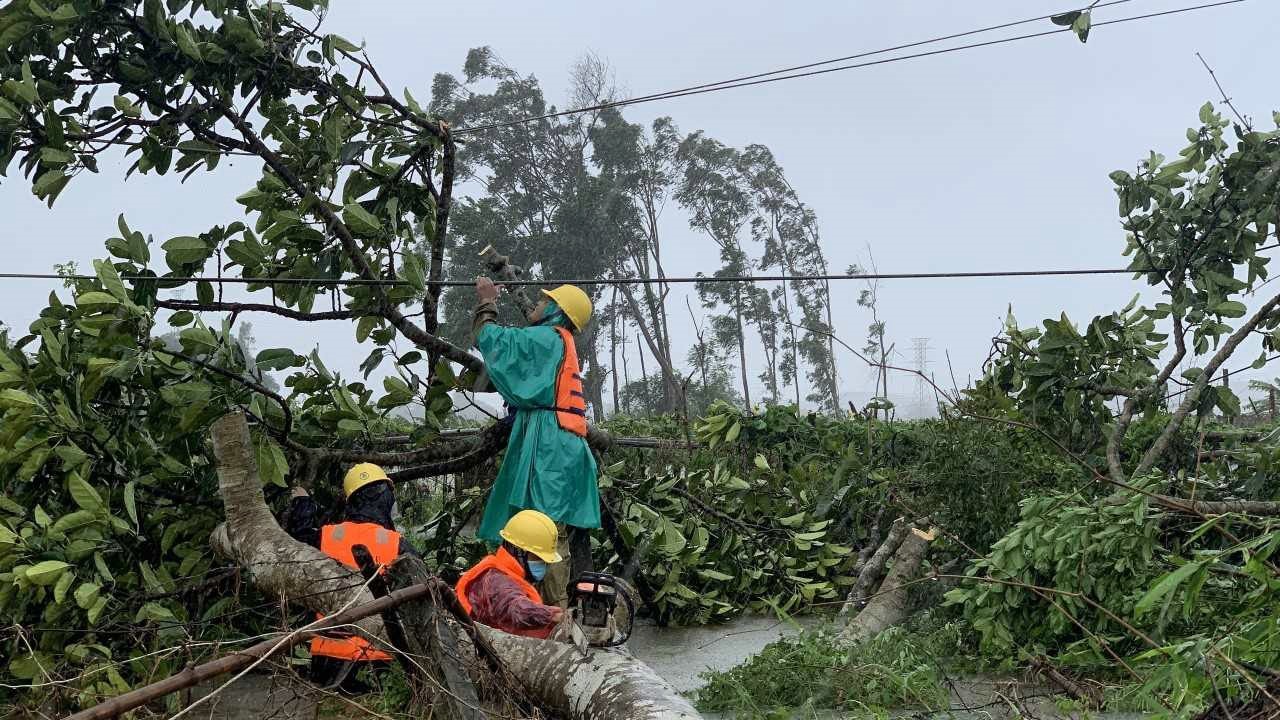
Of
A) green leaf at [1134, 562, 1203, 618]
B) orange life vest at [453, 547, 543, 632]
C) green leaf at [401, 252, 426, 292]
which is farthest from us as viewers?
green leaf at [401, 252, 426, 292]

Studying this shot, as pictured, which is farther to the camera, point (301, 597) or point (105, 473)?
point (105, 473)

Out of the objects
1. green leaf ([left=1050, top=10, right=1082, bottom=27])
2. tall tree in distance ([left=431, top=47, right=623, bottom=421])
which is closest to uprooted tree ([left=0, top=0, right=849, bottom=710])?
green leaf ([left=1050, top=10, right=1082, bottom=27])

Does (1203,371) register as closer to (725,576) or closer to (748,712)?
(725,576)

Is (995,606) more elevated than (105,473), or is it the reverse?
(105,473)

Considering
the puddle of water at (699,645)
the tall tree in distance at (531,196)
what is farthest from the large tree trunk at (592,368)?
the puddle of water at (699,645)

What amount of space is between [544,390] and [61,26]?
8.98 ft

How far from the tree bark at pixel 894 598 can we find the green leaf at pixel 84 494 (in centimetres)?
376

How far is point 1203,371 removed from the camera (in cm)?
631

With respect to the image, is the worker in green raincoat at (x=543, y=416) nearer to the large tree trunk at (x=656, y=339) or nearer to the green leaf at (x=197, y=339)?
the green leaf at (x=197, y=339)

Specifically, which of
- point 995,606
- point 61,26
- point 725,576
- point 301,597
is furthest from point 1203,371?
point 61,26

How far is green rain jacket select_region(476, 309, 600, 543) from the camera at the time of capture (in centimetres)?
520

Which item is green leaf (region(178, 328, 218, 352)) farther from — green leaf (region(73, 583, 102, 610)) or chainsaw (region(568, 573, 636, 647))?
chainsaw (region(568, 573, 636, 647))

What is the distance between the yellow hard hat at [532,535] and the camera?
14.4 feet

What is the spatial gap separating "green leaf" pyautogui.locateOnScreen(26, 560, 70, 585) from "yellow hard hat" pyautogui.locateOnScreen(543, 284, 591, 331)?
2422mm
